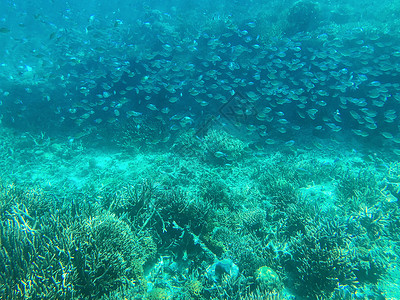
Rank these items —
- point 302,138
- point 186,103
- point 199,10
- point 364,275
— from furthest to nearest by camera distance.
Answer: point 199,10 < point 186,103 < point 302,138 < point 364,275

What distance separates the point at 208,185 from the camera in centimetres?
679

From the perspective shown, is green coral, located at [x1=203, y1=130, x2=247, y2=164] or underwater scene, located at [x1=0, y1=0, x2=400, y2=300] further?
green coral, located at [x1=203, y1=130, x2=247, y2=164]

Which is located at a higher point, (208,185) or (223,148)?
(223,148)

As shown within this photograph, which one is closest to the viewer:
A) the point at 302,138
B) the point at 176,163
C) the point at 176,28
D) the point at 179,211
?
the point at 179,211

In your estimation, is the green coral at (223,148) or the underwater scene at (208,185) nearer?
the underwater scene at (208,185)

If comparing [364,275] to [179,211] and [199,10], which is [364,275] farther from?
[199,10]

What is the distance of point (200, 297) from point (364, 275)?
3491mm

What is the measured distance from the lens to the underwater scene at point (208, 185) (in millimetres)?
3828

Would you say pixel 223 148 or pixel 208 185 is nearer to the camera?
pixel 208 185

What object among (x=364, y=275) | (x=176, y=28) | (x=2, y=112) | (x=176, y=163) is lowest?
(x=2, y=112)

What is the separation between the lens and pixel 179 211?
521cm

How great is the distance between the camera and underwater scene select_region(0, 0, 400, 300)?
3828mm

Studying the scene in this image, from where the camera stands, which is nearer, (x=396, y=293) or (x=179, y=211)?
(x=396, y=293)

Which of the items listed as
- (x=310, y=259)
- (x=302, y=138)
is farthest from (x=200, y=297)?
(x=302, y=138)
